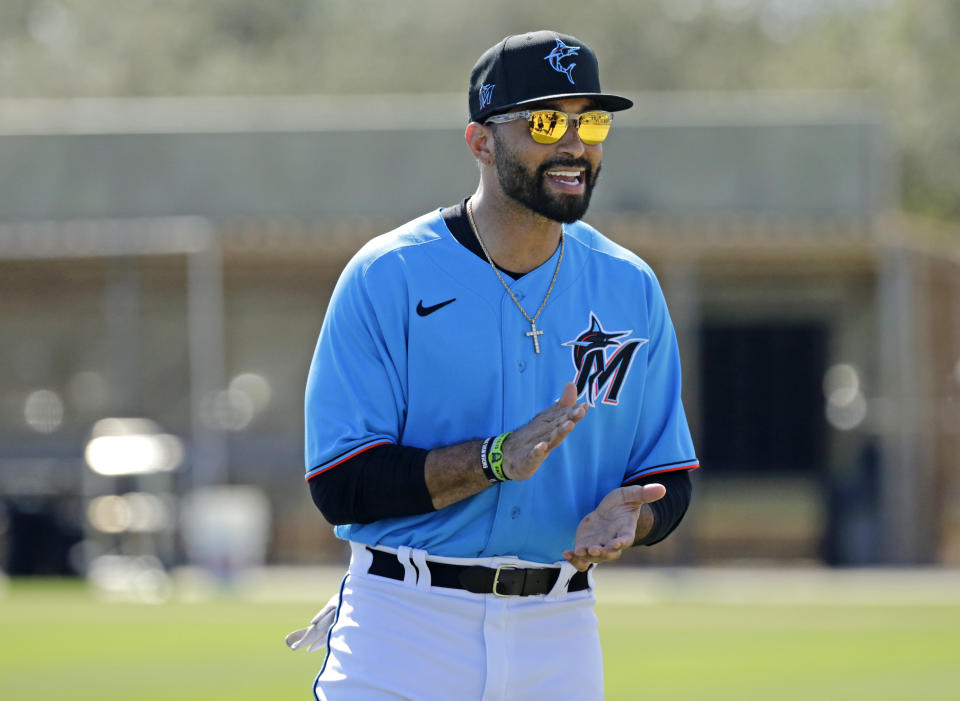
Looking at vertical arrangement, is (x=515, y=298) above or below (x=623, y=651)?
above

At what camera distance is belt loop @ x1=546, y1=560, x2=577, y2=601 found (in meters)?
4.27

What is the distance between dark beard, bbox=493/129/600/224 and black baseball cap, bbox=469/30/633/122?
125mm

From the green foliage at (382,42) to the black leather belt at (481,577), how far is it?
46.9m

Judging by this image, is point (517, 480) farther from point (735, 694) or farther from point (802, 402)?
point (802, 402)

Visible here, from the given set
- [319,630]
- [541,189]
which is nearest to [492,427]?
[541,189]

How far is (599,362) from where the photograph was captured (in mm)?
4324

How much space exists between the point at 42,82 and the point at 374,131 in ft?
114

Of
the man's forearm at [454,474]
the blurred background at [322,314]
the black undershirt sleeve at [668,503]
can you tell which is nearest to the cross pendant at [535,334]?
the man's forearm at [454,474]

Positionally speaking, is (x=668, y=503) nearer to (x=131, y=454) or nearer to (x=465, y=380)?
(x=465, y=380)

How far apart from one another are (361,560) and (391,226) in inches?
681

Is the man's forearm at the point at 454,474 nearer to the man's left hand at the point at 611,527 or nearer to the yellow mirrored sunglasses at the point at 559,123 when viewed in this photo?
the man's left hand at the point at 611,527

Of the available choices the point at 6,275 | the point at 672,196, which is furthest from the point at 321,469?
the point at 6,275

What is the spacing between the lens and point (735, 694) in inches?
445

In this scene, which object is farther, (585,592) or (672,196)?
(672,196)
